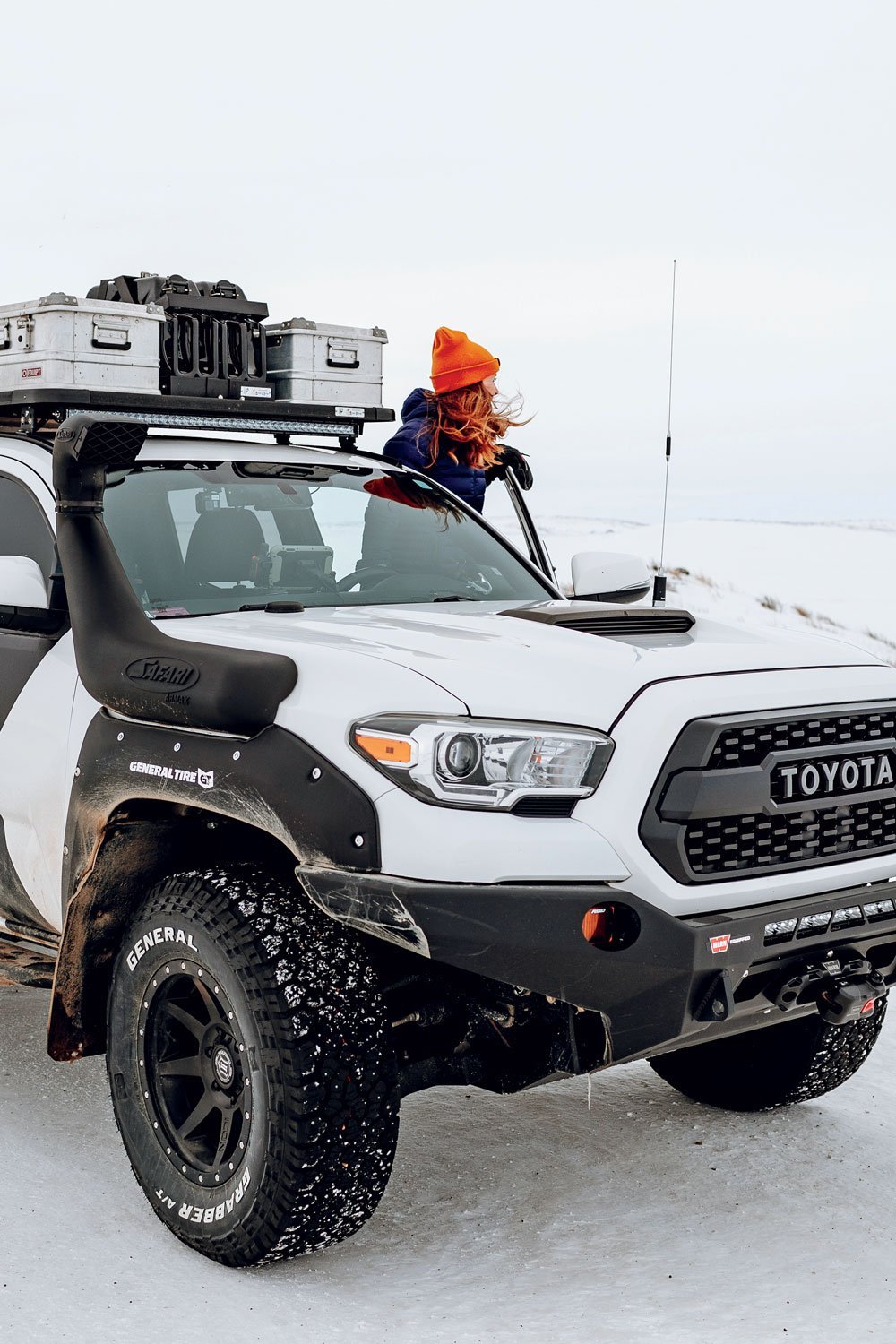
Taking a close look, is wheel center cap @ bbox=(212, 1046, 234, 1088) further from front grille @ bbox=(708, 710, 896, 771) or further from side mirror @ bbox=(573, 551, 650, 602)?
side mirror @ bbox=(573, 551, 650, 602)

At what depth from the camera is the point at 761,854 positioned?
3.62 m

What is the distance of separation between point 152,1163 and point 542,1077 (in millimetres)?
1009

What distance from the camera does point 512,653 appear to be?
3676 millimetres

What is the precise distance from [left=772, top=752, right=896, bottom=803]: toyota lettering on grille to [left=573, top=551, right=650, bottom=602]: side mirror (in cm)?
157

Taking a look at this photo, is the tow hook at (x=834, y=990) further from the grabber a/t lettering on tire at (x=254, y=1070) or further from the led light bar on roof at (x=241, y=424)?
the led light bar on roof at (x=241, y=424)

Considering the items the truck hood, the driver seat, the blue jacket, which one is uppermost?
the blue jacket

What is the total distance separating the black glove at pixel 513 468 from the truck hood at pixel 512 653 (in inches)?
98.2

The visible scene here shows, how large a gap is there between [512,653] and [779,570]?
29266 mm

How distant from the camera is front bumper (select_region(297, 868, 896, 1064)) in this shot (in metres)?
3.33

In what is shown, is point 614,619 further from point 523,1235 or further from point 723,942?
point 523,1235

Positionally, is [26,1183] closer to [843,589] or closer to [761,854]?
[761,854]

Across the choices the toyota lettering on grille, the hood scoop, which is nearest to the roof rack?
the hood scoop

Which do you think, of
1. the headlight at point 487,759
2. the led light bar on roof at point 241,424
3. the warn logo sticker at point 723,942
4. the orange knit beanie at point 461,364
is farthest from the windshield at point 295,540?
the warn logo sticker at point 723,942


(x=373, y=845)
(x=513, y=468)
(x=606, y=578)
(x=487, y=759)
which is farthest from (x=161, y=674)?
(x=513, y=468)
